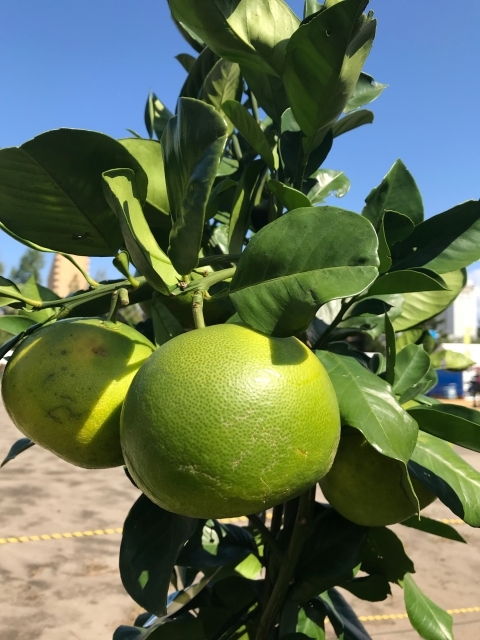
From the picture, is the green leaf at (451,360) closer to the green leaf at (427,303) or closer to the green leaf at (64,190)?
the green leaf at (427,303)

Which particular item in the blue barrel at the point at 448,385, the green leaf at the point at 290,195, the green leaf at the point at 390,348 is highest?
the green leaf at the point at 290,195

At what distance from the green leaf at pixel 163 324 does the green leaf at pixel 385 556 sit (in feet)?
1.20

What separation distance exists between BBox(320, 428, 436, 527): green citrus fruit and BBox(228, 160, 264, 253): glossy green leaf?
8.6 inches

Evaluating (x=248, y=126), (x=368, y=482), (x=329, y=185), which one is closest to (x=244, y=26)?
(x=248, y=126)

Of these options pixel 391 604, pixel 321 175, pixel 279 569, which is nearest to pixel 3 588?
pixel 391 604

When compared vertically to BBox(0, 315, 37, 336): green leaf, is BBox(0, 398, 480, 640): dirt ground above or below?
below

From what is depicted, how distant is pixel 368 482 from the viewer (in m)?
0.52

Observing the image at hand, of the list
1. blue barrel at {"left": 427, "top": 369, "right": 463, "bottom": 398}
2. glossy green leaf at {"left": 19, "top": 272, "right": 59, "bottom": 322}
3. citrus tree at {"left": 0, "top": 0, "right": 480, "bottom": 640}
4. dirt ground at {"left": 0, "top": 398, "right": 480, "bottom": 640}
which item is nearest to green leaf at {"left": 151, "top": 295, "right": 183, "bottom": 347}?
citrus tree at {"left": 0, "top": 0, "right": 480, "bottom": 640}

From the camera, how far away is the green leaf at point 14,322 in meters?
0.55

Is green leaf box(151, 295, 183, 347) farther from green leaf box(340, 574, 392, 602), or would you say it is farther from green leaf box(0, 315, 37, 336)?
green leaf box(340, 574, 392, 602)

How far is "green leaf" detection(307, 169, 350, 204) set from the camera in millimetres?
755

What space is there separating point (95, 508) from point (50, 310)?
10.6ft

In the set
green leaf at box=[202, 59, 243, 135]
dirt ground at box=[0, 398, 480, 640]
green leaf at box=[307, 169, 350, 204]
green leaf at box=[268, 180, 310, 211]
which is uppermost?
green leaf at box=[202, 59, 243, 135]

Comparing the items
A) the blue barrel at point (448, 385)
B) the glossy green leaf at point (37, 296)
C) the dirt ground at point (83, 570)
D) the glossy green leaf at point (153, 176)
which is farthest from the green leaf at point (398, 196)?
the blue barrel at point (448, 385)
